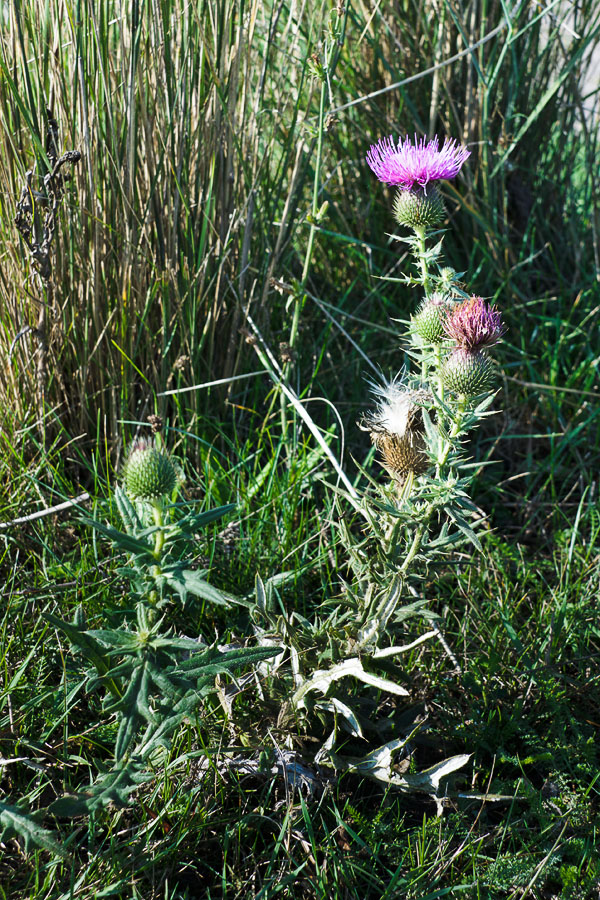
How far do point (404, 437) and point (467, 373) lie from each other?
9.7 inches

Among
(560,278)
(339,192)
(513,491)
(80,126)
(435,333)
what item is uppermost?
(80,126)

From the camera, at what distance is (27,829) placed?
4.10 ft

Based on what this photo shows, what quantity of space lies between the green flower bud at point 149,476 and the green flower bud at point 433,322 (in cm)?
56

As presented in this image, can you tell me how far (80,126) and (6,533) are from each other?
1074mm

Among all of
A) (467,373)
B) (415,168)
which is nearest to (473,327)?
(467,373)

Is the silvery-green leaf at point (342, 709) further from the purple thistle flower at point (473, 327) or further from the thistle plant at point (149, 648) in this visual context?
the purple thistle flower at point (473, 327)

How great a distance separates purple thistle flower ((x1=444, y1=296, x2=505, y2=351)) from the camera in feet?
4.57

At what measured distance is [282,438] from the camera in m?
2.21

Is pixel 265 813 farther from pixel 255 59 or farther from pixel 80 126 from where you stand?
pixel 255 59

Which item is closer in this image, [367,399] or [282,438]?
[282,438]

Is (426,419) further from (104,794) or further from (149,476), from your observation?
(104,794)

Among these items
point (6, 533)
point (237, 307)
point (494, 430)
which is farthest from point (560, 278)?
point (6, 533)

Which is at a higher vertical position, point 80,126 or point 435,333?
point 80,126

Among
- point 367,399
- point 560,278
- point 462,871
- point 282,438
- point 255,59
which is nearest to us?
point 462,871
